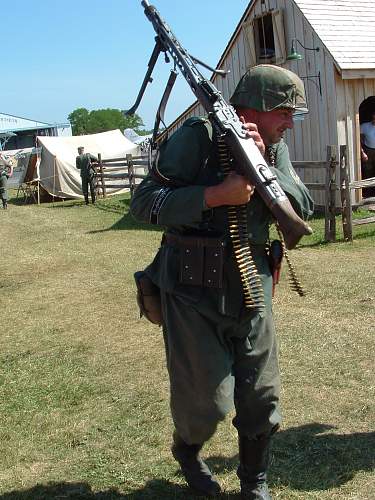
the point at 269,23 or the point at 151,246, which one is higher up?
the point at 269,23

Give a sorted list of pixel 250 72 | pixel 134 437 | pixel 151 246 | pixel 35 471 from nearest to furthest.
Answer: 1. pixel 250 72
2. pixel 35 471
3. pixel 134 437
4. pixel 151 246

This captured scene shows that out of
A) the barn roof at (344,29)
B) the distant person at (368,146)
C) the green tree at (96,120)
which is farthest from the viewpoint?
the green tree at (96,120)

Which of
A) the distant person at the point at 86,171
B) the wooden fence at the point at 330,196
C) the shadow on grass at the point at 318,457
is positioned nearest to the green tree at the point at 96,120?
the distant person at the point at 86,171

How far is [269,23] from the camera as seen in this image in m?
13.6

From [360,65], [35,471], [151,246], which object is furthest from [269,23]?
[35,471]

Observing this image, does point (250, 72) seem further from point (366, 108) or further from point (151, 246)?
point (366, 108)

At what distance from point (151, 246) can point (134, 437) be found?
23.7 feet

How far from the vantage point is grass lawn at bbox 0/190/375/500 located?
11.0 feet

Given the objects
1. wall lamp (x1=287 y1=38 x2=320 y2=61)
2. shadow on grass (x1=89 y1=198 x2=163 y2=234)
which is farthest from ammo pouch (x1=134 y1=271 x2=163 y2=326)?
wall lamp (x1=287 y1=38 x2=320 y2=61)

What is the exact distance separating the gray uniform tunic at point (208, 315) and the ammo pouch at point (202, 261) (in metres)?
0.04

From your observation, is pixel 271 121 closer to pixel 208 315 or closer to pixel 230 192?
pixel 230 192

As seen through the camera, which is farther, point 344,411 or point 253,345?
point 344,411

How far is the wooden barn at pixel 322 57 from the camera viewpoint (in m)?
11.9

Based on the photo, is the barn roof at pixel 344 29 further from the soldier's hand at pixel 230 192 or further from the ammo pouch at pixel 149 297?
the soldier's hand at pixel 230 192
